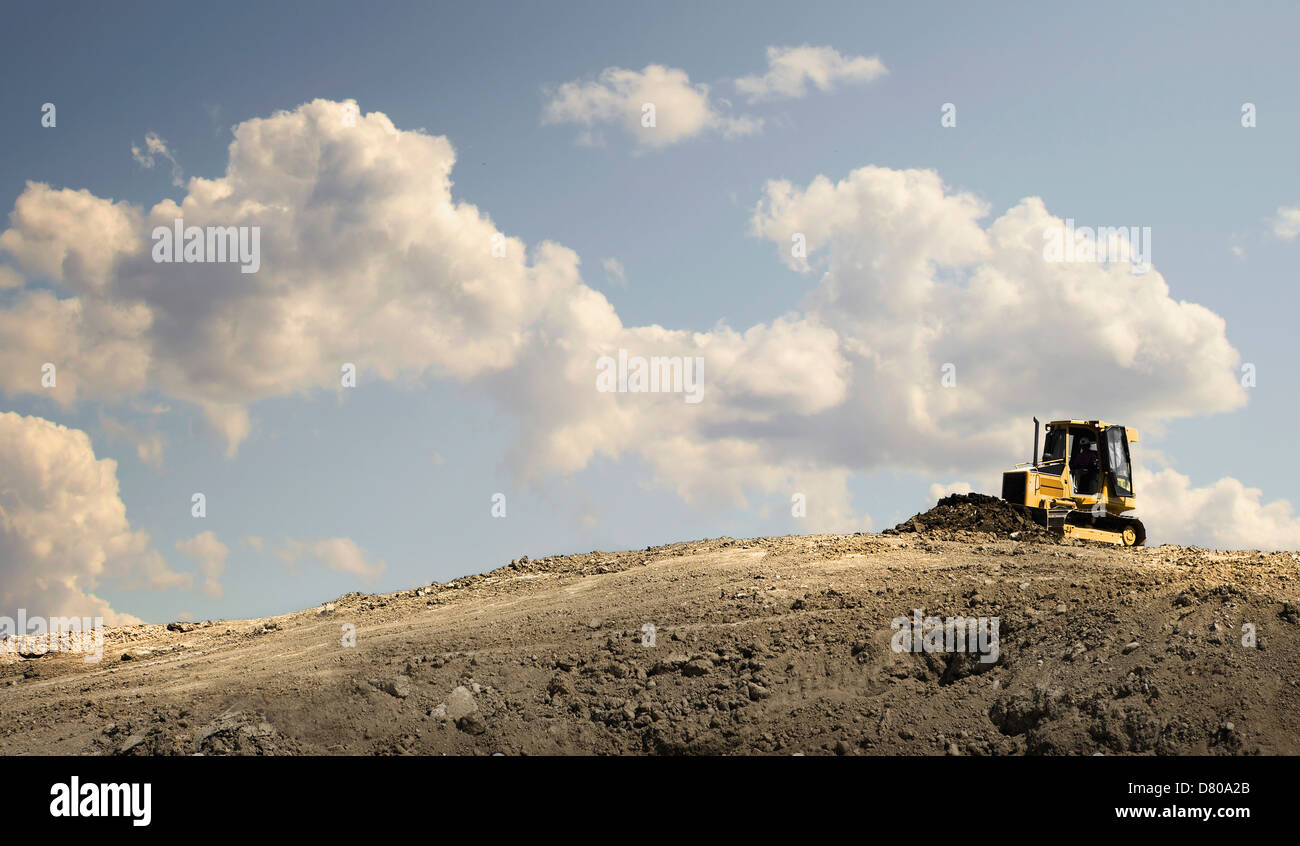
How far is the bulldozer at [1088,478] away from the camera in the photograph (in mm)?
27578

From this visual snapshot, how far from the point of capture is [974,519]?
26766 millimetres

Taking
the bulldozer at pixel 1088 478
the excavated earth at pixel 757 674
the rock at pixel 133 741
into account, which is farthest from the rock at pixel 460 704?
the bulldozer at pixel 1088 478

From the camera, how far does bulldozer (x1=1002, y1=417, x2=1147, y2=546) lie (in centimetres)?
2758

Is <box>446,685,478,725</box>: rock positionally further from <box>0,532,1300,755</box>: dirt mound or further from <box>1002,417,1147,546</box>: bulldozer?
<box>1002,417,1147,546</box>: bulldozer

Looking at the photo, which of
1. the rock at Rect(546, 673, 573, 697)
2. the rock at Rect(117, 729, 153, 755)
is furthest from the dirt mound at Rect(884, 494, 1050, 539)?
the rock at Rect(117, 729, 153, 755)

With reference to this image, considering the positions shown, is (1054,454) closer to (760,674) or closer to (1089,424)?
(1089,424)

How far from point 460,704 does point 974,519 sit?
16.1 metres

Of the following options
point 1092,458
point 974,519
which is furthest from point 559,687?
point 1092,458

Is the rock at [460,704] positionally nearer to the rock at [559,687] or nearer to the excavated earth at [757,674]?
the excavated earth at [757,674]

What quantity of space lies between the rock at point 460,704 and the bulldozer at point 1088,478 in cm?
1725

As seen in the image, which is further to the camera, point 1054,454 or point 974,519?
point 1054,454
